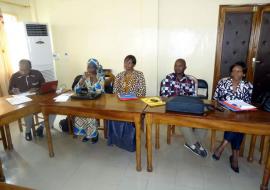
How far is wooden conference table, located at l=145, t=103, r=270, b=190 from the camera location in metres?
1.86

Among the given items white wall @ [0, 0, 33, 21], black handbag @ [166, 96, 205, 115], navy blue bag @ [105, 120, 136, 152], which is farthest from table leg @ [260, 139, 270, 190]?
white wall @ [0, 0, 33, 21]

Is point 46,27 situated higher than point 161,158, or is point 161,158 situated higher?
point 46,27

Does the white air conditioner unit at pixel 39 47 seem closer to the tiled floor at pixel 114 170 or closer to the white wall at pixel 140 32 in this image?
the white wall at pixel 140 32

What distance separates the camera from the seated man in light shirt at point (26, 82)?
3.15 metres

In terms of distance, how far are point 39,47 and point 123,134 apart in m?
2.63

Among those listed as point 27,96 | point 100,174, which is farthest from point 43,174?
point 27,96

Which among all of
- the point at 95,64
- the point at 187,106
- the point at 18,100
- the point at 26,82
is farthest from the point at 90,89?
the point at 187,106

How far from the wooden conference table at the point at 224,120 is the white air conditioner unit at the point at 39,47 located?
2923 mm

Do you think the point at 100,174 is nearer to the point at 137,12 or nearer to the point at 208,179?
the point at 208,179

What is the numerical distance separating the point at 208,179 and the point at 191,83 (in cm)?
125

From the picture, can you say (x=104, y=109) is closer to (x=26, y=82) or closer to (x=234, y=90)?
(x=234, y=90)

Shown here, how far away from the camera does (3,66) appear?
3.98m

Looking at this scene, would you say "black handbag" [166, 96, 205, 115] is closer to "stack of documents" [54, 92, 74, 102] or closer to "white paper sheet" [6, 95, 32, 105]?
"stack of documents" [54, 92, 74, 102]

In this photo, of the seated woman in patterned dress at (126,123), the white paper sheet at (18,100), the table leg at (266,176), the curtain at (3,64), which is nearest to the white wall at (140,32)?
the curtain at (3,64)
